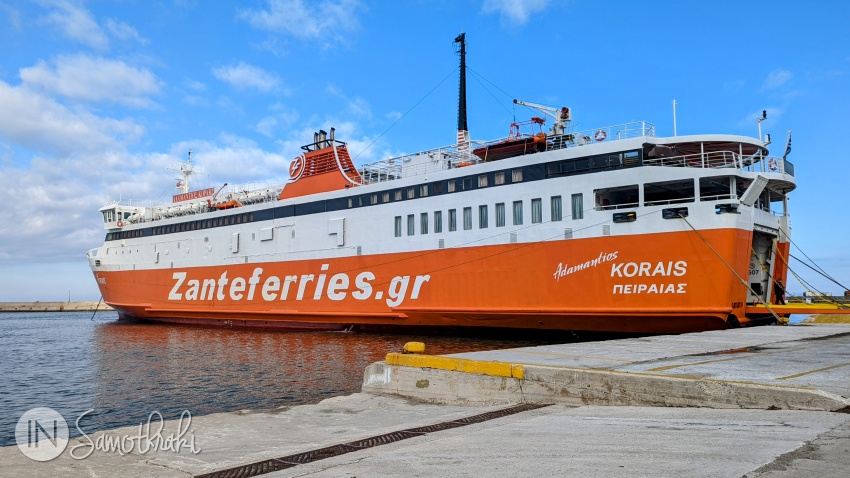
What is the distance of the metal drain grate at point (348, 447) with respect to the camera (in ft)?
16.7

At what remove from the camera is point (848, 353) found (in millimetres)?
9414

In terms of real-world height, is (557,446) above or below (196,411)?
above

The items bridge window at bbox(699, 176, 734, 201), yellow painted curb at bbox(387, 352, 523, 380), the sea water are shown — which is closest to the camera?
yellow painted curb at bbox(387, 352, 523, 380)

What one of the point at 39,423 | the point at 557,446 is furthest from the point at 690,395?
the point at 39,423

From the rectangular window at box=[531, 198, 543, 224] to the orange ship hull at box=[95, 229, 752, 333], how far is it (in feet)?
2.76

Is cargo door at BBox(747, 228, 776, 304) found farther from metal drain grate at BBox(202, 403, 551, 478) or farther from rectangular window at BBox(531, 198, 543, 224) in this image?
metal drain grate at BBox(202, 403, 551, 478)

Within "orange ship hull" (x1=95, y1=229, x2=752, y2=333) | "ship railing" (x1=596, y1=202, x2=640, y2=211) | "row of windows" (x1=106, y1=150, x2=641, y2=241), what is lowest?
"orange ship hull" (x1=95, y1=229, x2=752, y2=333)

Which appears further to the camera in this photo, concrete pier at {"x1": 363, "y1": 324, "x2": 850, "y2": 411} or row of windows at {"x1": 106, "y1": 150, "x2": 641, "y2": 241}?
row of windows at {"x1": 106, "y1": 150, "x2": 641, "y2": 241}

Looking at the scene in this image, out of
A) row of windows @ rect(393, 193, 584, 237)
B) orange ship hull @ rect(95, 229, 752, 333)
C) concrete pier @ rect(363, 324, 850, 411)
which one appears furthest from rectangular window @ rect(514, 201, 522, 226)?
concrete pier @ rect(363, 324, 850, 411)

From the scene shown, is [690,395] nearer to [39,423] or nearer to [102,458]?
[102,458]

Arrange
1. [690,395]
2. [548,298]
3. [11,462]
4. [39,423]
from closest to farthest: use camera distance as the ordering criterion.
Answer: [11,462]
[690,395]
[39,423]
[548,298]

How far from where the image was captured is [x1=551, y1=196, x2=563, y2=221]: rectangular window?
19.6 m

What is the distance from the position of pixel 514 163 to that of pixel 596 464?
1730 centimetres

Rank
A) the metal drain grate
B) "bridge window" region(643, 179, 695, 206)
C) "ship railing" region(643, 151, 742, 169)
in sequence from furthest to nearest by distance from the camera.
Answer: "ship railing" region(643, 151, 742, 169), "bridge window" region(643, 179, 695, 206), the metal drain grate
